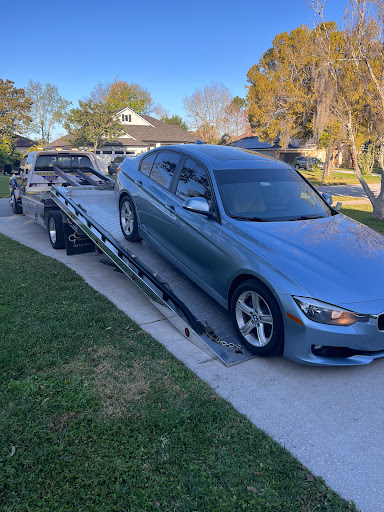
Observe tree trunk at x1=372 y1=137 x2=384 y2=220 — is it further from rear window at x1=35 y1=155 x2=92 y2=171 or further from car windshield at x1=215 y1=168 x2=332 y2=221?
rear window at x1=35 y1=155 x2=92 y2=171

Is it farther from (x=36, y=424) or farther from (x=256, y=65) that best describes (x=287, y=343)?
(x=256, y=65)

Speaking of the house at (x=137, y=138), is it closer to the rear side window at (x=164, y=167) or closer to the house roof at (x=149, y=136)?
the house roof at (x=149, y=136)

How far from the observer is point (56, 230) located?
762cm

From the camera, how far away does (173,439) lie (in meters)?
2.78

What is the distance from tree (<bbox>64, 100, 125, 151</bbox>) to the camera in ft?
122

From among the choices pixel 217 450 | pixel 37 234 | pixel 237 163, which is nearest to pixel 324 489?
pixel 217 450

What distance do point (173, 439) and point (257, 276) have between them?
5.19 ft

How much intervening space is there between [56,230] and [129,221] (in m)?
2.34

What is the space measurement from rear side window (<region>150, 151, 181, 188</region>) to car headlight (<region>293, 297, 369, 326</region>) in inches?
104

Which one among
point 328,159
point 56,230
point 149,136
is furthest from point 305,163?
point 56,230

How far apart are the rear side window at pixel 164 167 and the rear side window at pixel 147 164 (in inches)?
4.0

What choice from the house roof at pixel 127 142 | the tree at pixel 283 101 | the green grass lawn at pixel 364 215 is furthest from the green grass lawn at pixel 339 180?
the house roof at pixel 127 142

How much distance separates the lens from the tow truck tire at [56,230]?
7.47 m

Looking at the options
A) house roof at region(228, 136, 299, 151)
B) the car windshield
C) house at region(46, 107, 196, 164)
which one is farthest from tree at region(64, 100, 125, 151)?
the car windshield
